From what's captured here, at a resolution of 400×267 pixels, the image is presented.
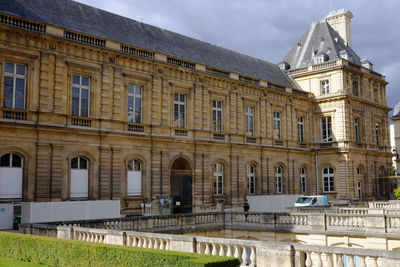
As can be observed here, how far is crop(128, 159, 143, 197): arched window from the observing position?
76.6ft

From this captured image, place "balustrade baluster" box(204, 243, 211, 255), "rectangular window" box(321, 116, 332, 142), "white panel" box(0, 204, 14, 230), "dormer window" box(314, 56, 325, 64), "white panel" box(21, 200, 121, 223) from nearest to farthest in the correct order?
1. "balustrade baluster" box(204, 243, 211, 255)
2. "white panel" box(21, 200, 121, 223)
3. "white panel" box(0, 204, 14, 230)
4. "rectangular window" box(321, 116, 332, 142)
5. "dormer window" box(314, 56, 325, 64)

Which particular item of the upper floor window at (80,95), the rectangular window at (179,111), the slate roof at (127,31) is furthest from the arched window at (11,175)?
the rectangular window at (179,111)

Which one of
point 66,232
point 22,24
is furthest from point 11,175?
point 66,232

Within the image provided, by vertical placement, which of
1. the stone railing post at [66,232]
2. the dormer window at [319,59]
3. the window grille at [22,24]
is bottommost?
the stone railing post at [66,232]

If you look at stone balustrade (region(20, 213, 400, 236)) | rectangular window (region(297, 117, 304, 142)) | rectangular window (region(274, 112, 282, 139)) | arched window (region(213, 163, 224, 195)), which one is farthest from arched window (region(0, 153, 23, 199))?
rectangular window (region(297, 117, 304, 142))

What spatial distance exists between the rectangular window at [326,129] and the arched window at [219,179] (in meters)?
12.8

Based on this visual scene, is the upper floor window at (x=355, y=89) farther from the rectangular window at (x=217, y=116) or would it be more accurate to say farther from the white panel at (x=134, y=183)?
the white panel at (x=134, y=183)

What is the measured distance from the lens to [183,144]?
85.9 ft

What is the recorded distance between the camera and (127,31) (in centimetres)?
2664

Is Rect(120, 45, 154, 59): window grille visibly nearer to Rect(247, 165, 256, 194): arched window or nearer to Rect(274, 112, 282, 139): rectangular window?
Rect(247, 165, 256, 194): arched window

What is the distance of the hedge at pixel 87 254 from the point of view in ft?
26.0

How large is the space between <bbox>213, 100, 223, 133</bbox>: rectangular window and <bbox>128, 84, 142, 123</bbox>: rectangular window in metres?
6.22

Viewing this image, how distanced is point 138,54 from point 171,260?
17782 millimetres

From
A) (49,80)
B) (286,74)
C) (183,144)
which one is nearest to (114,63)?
(49,80)
